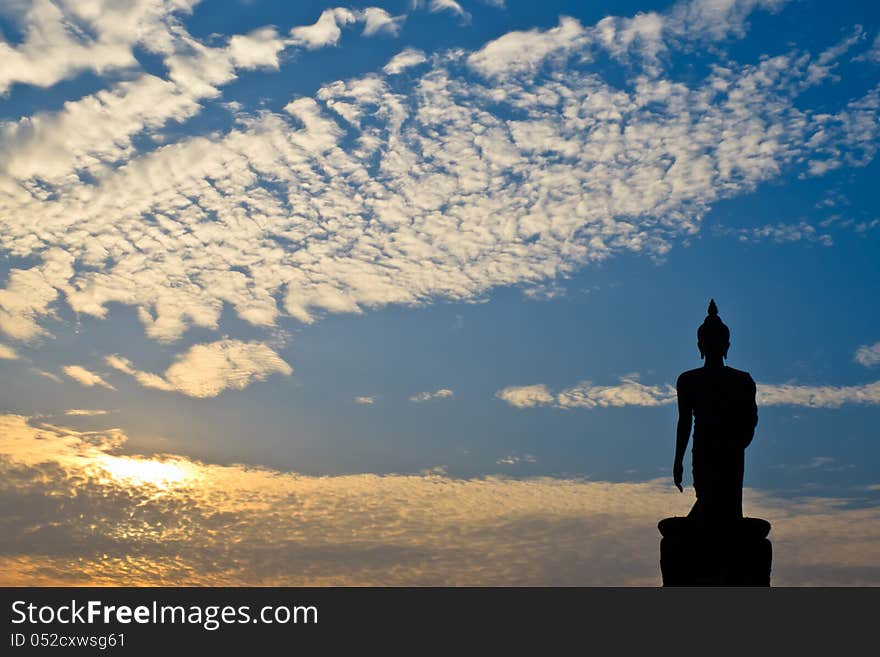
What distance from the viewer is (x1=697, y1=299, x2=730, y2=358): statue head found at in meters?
15.1

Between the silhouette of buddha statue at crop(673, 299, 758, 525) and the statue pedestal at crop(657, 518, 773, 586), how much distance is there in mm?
455

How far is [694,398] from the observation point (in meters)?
15.0

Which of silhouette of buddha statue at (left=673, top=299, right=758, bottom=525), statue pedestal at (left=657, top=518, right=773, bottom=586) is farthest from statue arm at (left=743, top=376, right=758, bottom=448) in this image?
statue pedestal at (left=657, top=518, right=773, bottom=586)

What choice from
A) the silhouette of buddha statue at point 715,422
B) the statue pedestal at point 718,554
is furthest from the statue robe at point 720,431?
the statue pedestal at point 718,554

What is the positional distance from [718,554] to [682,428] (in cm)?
224

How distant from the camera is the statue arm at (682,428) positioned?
49.5 feet

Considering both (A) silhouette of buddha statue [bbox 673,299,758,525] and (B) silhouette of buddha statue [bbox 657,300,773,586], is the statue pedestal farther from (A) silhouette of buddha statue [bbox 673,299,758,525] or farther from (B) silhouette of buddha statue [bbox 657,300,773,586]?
(A) silhouette of buddha statue [bbox 673,299,758,525]

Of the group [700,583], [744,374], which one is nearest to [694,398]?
[744,374]

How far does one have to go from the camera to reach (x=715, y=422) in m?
14.9

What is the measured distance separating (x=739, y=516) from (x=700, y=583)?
1.53m

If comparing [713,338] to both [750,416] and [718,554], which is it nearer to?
[750,416]

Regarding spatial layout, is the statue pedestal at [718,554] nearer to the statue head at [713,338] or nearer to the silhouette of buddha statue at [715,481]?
the silhouette of buddha statue at [715,481]

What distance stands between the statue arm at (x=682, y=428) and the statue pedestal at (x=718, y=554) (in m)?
1.22
